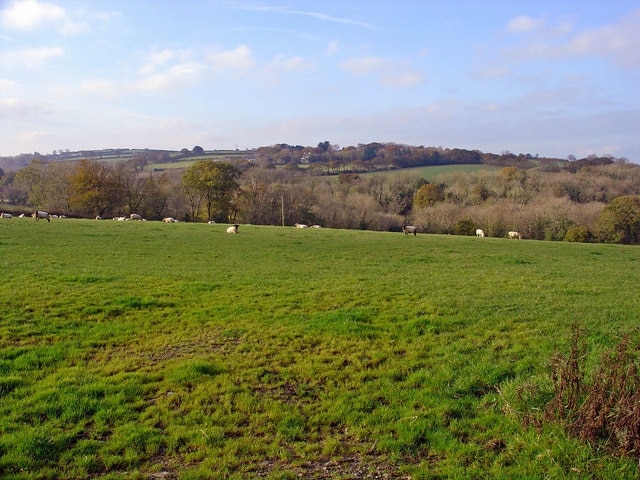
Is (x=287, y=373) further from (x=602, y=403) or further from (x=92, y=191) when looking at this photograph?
(x=92, y=191)

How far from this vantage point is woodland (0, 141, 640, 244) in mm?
65312

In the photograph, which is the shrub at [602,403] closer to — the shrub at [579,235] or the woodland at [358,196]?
the shrub at [579,235]

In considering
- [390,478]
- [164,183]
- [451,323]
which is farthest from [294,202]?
[390,478]

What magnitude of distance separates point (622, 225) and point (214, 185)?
177 feet

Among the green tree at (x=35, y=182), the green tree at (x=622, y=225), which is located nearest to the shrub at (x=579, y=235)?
the green tree at (x=622, y=225)

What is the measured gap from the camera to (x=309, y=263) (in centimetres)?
2038

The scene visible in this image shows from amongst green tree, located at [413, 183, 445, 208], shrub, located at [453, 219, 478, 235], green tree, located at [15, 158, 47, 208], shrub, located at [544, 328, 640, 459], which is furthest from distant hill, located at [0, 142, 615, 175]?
shrub, located at [544, 328, 640, 459]

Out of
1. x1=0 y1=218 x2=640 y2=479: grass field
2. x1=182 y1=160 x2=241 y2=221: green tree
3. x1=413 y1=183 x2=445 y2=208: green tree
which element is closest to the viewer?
x1=0 y1=218 x2=640 y2=479: grass field

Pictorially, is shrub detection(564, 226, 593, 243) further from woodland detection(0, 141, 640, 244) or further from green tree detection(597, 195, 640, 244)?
green tree detection(597, 195, 640, 244)

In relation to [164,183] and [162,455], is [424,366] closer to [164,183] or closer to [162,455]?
[162,455]

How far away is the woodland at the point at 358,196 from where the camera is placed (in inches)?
2571

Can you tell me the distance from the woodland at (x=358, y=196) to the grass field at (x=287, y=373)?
2135 inches

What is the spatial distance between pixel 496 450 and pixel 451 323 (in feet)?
15.8

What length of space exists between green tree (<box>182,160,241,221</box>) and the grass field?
5386 cm
